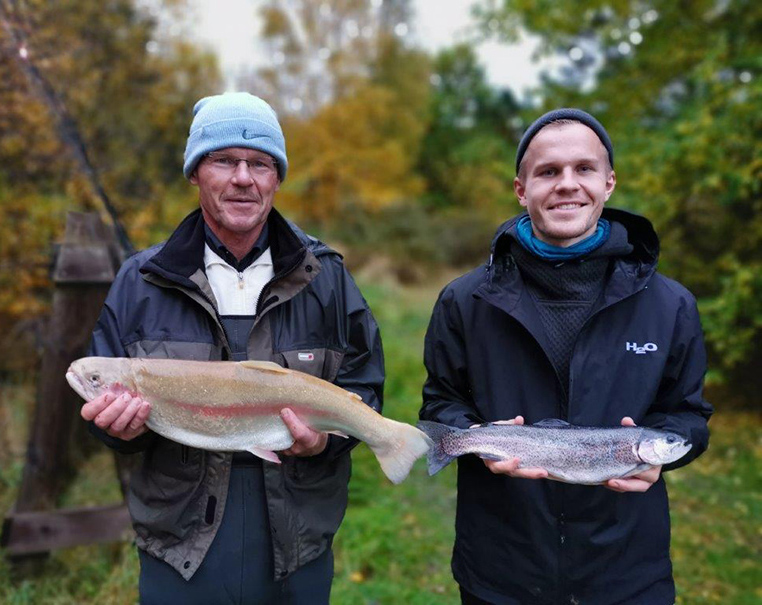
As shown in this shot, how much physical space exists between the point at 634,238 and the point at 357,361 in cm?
120

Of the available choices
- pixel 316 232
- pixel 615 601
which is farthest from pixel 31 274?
pixel 316 232

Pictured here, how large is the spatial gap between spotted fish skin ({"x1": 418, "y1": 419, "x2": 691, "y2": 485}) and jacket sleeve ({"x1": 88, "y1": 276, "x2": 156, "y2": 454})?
1278 millimetres

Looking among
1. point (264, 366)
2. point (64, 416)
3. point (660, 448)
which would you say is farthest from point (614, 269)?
point (64, 416)

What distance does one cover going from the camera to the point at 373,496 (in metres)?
6.86

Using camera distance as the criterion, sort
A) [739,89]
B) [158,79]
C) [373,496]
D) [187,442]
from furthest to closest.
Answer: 1. [158,79]
2. [739,89]
3. [373,496]
4. [187,442]

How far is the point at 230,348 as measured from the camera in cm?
268

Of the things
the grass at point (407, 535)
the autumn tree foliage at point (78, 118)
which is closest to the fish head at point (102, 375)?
the grass at point (407, 535)

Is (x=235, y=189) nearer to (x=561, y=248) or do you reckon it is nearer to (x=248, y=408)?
(x=248, y=408)

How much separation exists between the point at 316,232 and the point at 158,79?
13165 mm

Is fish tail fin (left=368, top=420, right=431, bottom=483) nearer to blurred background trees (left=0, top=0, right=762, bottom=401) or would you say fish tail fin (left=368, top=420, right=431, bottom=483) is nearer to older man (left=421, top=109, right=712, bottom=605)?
older man (left=421, top=109, right=712, bottom=605)

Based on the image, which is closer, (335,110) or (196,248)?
(196,248)

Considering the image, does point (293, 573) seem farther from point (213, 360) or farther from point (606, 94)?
point (606, 94)

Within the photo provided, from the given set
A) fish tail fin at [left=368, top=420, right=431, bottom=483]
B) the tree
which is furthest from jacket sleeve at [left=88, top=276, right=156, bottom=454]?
the tree

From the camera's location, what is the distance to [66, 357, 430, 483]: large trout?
2529mm
